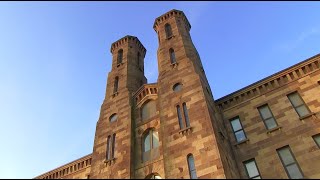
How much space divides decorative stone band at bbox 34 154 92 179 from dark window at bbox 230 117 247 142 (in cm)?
1261

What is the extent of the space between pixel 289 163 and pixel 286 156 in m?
0.56

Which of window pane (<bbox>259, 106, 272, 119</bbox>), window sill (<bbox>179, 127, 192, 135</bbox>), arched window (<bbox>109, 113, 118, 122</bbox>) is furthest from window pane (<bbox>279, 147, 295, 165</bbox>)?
arched window (<bbox>109, 113, 118, 122</bbox>)

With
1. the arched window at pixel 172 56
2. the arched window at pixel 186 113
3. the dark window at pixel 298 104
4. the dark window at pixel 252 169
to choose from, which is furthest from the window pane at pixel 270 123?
the arched window at pixel 172 56

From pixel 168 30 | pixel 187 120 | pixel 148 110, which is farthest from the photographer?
→ pixel 168 30

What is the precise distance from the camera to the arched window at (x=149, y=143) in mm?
24141

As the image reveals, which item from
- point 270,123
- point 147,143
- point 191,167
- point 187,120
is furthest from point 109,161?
point 270,123

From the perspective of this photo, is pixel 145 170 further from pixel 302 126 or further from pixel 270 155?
pixel 302 126

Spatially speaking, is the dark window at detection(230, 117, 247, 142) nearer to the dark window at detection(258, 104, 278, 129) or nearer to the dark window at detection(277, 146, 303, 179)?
the dark window at detection(258, 104, 278, 129)

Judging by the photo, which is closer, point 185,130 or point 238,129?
point 185,130

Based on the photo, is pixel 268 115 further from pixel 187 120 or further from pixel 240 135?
pixel 187 120

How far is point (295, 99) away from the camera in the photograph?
77.4 ft

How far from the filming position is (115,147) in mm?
25109

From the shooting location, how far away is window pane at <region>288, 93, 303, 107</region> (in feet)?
76.2

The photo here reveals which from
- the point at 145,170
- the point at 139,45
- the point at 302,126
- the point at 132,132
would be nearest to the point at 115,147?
the point at 132,132
